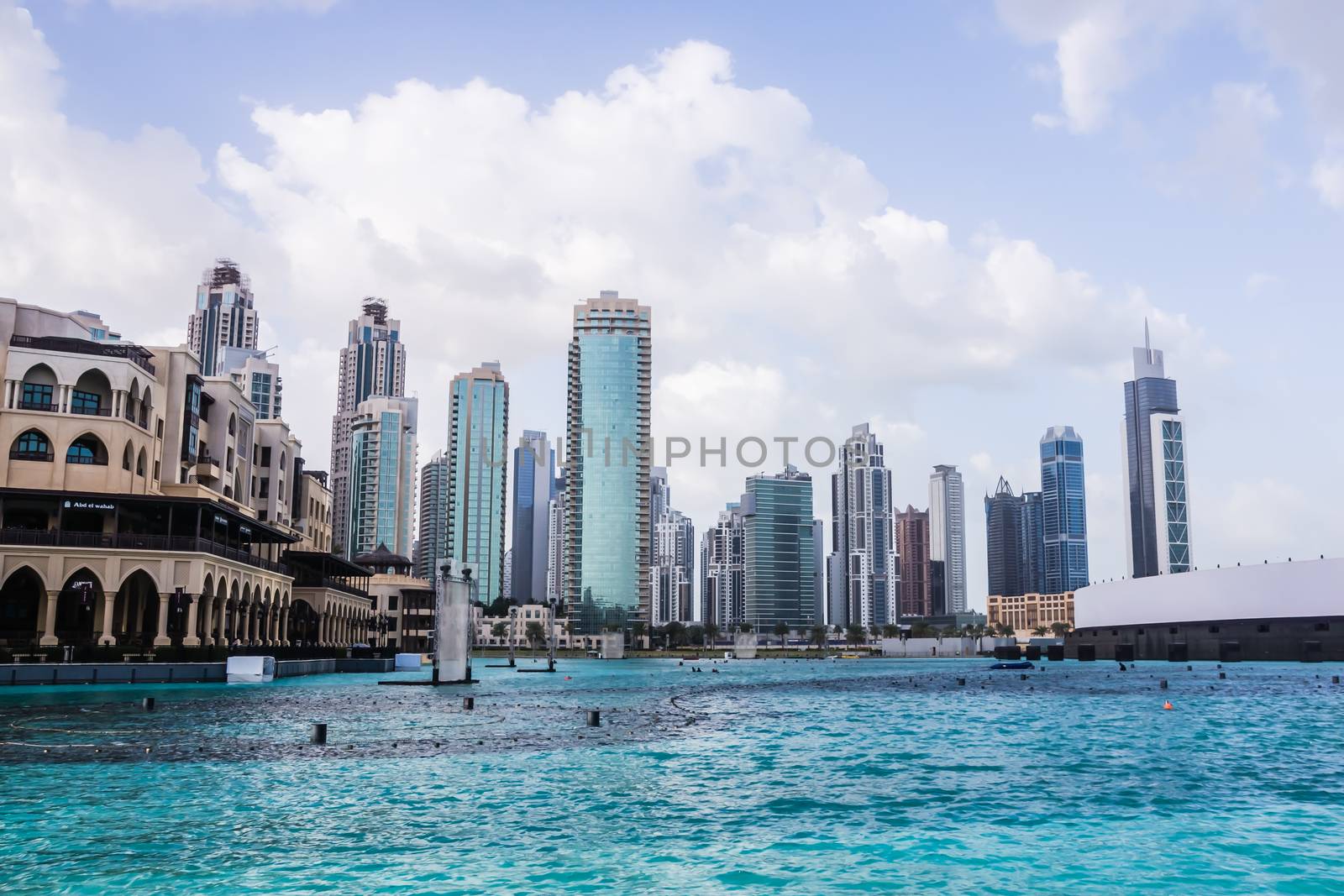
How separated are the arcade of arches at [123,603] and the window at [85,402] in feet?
48.8

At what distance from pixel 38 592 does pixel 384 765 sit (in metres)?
76.0

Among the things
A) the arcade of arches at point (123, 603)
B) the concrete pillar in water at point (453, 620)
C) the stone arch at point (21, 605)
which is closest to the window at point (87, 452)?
the arcade of arches at point (123, 603)

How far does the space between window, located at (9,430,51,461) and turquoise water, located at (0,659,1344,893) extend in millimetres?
45816

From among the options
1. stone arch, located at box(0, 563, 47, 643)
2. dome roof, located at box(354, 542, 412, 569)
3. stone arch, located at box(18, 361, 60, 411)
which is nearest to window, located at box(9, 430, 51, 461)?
stone arch, located at box(18, 361, 60, 411)

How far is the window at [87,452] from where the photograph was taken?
96.5m

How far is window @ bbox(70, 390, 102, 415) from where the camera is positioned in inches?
3799

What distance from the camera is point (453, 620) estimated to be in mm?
87188

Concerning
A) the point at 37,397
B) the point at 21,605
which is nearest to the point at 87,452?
the point at 37,397

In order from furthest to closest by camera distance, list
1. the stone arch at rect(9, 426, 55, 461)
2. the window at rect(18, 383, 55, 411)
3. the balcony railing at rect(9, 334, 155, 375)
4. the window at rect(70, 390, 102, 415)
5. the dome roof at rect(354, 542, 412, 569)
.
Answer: the dome roof at rect(354, 542, 412, 569), the balcony railing at rect(9, 334, 155, 375), the window at rect(70, 390, 102, 415), the window at rect(18, 383, 55, 411), the stone arch at rect(9, 426, 55, 461)

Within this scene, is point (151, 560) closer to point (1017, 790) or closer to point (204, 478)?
point (204, 478)

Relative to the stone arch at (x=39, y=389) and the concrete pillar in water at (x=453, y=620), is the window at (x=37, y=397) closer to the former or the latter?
the stone arch at (x=39, y=389)

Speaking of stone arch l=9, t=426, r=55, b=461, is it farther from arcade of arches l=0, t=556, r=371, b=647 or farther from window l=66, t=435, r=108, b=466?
arcade of arches l=0, t=556, r=371, b=647

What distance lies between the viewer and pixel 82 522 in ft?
321

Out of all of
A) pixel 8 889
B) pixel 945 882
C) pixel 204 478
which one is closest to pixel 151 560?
pixel 204 478
